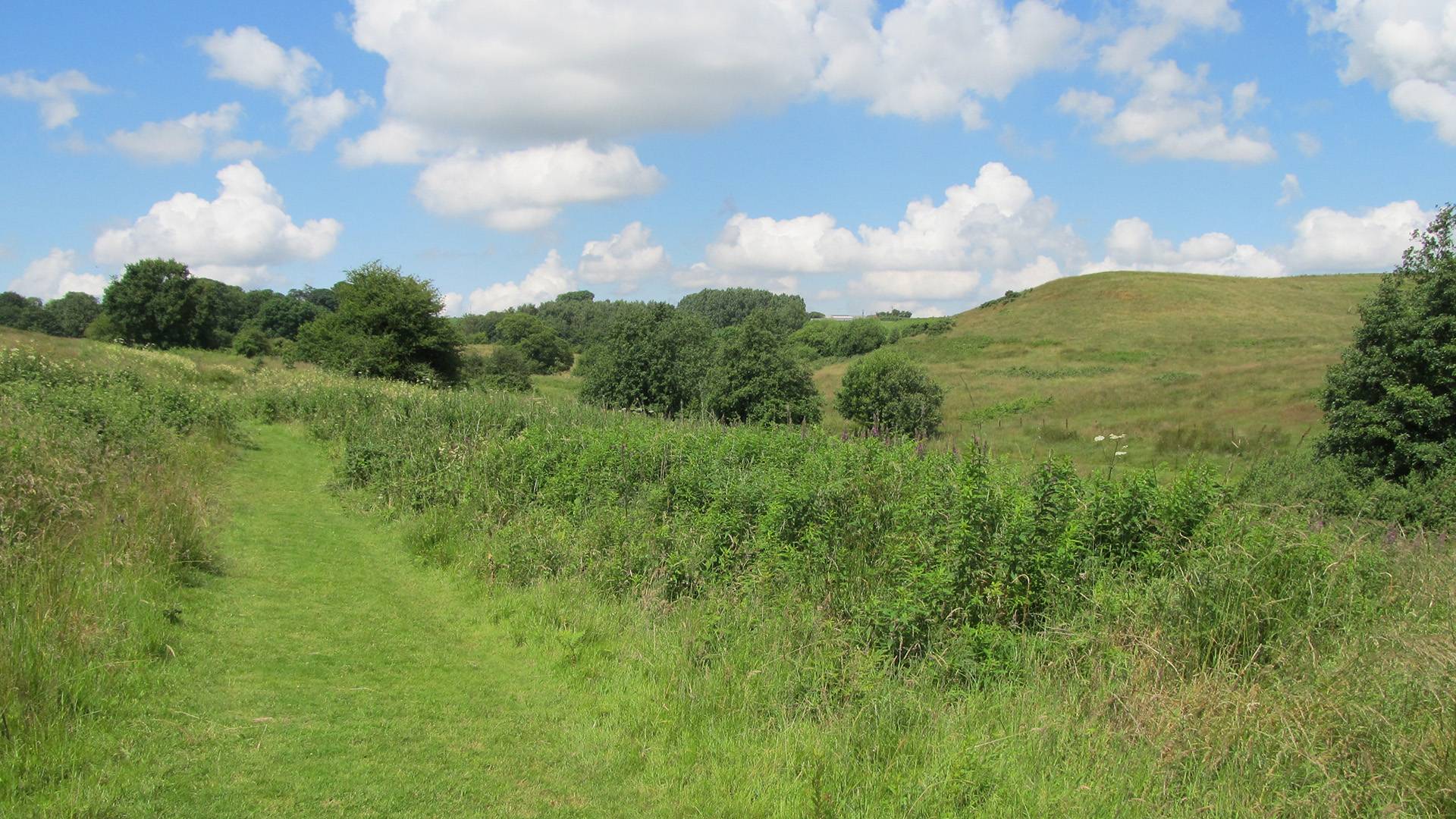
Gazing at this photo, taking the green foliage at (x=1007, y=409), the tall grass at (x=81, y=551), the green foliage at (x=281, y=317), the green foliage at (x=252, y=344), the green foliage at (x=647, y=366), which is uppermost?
the green foliage at (x=281, y=317)

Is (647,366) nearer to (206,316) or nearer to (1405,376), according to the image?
(1405,376)

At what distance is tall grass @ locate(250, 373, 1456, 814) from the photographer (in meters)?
4.11

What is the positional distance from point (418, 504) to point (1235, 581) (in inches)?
400

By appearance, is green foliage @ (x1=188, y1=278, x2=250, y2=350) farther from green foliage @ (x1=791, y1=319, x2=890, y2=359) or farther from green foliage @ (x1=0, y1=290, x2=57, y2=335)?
green foliage @ (x1=791, y1=319, x2=890, y2=359)

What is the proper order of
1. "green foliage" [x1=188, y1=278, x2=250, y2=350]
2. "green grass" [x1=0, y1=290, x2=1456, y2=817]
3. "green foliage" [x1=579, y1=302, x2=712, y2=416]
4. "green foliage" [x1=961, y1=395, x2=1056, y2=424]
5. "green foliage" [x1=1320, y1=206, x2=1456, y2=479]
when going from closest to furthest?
"green grass" [x1=0, y1=290, x2=1456, y2=817]
"green foliage" [x1=1320, y1=206, x2=1456, y2=479]
"green foliage" [x1=579, y1=302, x2=712, y2=416]
"green foliage" [x1=961, y1=395, x2=1056, y2=424]
"green foliage" [x1=188, y1=278, x2=250, y2=350]

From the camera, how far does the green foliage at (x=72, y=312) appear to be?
3545 inches

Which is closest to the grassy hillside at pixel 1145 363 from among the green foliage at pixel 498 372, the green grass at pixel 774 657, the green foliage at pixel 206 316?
the green grass at pixel 774 657

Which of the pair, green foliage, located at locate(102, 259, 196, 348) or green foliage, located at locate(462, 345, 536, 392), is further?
green foliage, located at locate(102, 259, 196, 348)

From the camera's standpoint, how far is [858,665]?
5328 mm

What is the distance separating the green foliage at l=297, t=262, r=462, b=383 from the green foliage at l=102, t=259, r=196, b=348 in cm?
3600

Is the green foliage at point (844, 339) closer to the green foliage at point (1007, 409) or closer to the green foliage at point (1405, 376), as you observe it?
the green foliage at point (1007, 409)

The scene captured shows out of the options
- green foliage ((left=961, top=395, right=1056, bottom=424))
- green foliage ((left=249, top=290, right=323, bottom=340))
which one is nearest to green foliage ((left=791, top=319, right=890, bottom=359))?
green foliage ((left=961, top=395, right=1056, bottom=424))

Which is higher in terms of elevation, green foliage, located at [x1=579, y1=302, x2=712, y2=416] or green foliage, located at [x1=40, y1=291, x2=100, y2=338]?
green foliage, located at [x1=40, y1=291, x2=100, y2=338]

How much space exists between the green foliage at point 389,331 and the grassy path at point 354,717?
2787 centimetres
